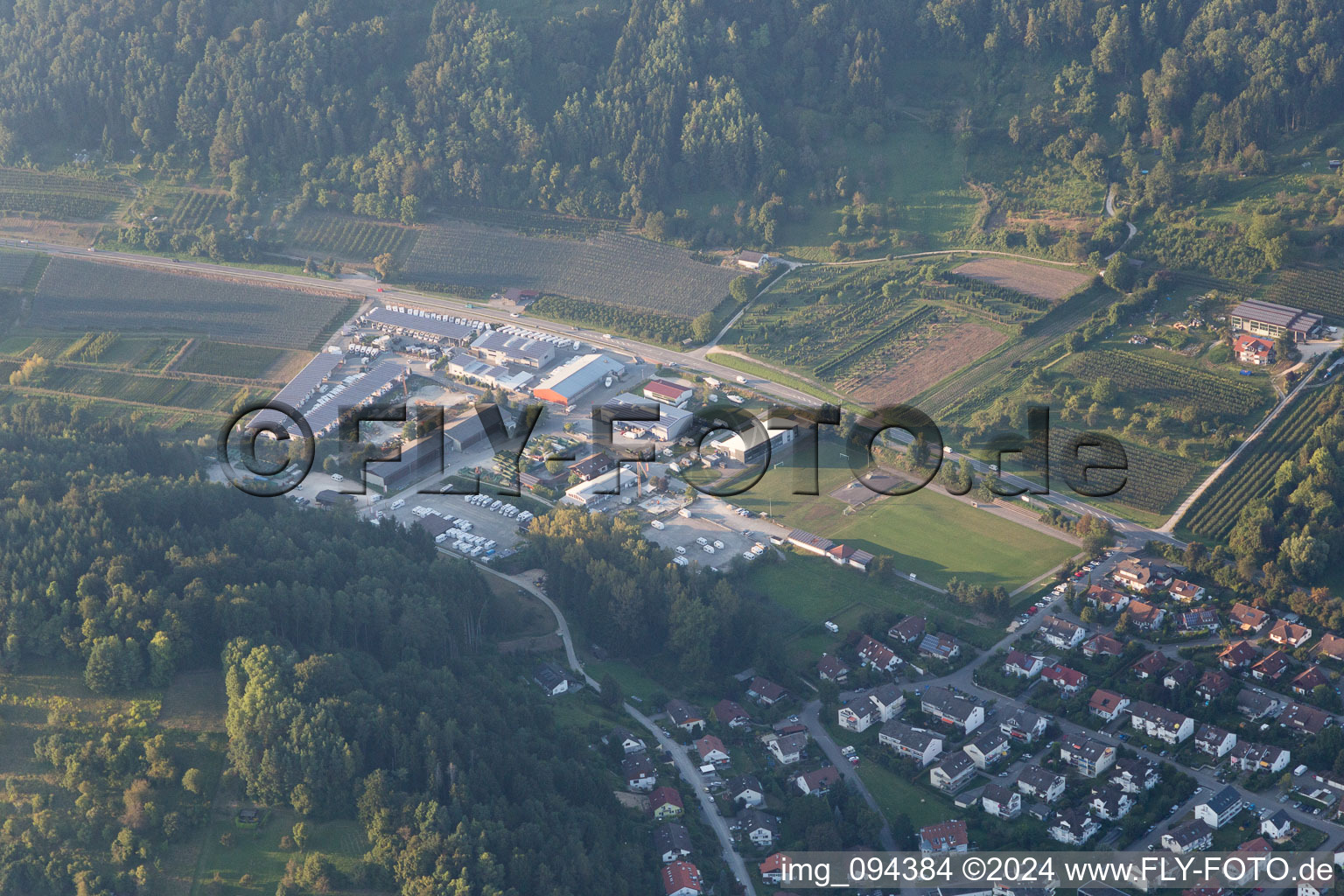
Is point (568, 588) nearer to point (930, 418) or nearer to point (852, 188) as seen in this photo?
point (930, 418)

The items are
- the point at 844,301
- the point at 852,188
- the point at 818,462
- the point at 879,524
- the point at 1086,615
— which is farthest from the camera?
the point at 852,188

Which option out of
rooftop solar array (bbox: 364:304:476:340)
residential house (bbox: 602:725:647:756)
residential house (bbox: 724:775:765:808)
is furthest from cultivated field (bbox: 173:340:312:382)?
residential house (bbox: 724:775:765:808)

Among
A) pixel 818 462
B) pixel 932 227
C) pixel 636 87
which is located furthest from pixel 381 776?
pixel 636 87

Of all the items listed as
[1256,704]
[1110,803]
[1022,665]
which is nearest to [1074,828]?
[1110,803]

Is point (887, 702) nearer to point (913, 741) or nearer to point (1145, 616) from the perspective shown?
point (913, 741)

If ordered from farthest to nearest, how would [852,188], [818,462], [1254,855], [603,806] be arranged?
1. [852,188]
2. [818,462]
3. [603,806]
4. [1254,855]

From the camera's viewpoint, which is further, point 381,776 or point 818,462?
point 818,462

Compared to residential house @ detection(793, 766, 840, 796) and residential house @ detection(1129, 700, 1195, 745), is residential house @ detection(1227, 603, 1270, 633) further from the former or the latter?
residential house @ detection(793, 766, 840, 796)

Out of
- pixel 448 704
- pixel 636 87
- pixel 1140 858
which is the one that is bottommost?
pixel 1140 858
